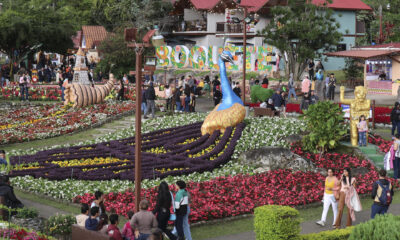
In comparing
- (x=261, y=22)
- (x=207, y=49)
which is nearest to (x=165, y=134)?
(x=207, y=49)

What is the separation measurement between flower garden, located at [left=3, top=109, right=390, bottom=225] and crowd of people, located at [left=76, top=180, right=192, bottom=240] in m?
2.19

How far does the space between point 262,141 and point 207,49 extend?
33.4m

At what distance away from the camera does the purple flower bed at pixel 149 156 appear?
23.3 m

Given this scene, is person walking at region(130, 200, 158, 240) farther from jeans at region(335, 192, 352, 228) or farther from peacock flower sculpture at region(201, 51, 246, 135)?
peacock flower sculpture at region(201, 51, 246, 135)

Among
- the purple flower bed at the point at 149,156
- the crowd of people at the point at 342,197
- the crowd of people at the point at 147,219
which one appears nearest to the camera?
the crowd of people at the point at 147,219

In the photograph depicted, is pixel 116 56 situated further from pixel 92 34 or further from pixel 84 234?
pixel 84 234

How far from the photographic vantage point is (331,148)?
25.3 metres

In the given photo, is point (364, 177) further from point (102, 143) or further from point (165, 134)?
point (102, 143)

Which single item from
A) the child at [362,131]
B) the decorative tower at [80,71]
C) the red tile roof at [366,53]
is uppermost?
the red tile roof at [366,53]

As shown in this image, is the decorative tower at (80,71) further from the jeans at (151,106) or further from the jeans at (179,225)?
the jeans at (179,225)

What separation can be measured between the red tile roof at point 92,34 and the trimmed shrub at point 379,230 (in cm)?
6849

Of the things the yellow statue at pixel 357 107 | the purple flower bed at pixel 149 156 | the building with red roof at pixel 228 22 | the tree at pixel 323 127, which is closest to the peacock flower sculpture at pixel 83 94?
the purple flower bed at pixel 149 156

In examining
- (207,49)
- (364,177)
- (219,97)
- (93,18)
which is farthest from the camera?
(93,18)

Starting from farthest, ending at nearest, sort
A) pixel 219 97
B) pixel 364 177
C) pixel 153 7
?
pixel 153 7 → pixel 219 97 → pixel 364 177
